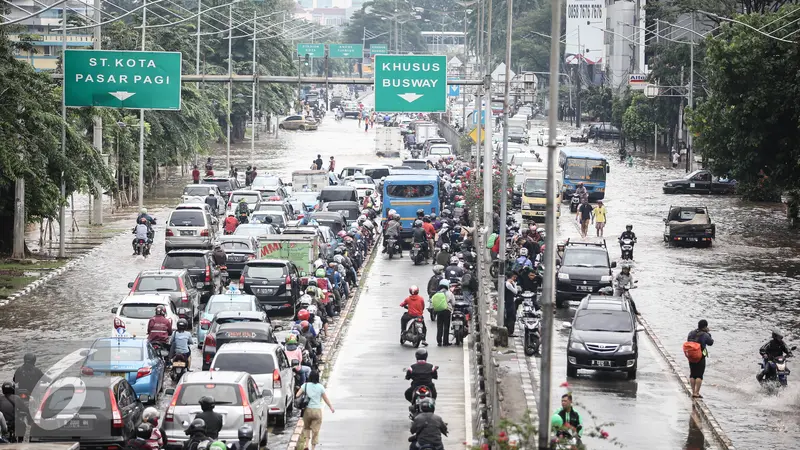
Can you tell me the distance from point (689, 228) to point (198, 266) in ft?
66.1

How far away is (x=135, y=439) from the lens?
1842cm

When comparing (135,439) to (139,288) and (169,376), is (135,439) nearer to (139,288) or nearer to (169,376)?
(169,376)

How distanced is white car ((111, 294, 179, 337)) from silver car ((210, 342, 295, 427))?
18.1ft

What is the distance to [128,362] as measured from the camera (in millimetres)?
22641

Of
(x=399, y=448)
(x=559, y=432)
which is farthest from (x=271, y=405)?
(x=559, y=432)

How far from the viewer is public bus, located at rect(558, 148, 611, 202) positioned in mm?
63656

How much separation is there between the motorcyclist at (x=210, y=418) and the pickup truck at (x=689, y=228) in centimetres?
3226

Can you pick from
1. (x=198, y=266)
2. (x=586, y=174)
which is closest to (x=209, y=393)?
(x=198, y=266)

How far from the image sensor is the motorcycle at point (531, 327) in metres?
28.9

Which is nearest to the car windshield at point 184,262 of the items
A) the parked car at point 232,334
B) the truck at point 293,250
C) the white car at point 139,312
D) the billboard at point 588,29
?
the truck at point 293,250

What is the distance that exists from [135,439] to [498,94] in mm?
115886

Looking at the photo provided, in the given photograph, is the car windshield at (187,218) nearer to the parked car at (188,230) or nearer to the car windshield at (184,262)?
the parked car at (188,230)

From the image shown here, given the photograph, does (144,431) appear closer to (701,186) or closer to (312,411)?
(312,411)

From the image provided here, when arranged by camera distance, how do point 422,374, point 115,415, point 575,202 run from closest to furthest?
point 115,415 → point 422,374 → point 575,202
